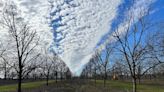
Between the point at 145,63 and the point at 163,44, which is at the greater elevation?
the point at 163,44

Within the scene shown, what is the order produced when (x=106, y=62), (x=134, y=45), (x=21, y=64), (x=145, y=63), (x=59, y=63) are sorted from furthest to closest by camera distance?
(x=59, y=63) → (x=106, y=62) → (x=145, y=63) → (x=21, y=64) → (x=134, y=45)

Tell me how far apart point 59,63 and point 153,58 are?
168ft

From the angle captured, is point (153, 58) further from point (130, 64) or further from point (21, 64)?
point (21, 64)

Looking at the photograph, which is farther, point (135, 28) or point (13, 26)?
point (13, 26)

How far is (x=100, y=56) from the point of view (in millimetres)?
53312

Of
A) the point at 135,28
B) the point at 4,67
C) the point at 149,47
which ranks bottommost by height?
the point at 4,67

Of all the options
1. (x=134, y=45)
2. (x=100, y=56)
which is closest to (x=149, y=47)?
(x=134, y=45)

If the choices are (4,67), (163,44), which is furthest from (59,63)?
(163,44)

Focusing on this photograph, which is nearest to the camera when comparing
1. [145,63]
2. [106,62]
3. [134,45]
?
[134,45]

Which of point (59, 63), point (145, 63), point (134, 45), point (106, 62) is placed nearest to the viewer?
point (134, 45)

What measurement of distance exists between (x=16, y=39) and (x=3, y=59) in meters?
2.52

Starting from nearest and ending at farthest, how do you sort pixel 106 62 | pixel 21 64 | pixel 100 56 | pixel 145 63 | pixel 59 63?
1. pixel 21 64
2. pixel 145 63
3. pixel 106 62
4. pixel 100 56
5. pixel 59 63

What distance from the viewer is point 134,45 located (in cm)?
2083

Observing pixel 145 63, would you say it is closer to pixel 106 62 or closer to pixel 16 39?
pixel 16 39
